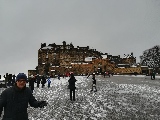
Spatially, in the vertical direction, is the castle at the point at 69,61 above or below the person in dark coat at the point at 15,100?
above

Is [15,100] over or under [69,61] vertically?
under

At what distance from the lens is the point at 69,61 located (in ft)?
372

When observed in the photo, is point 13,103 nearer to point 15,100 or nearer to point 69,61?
point 15,100

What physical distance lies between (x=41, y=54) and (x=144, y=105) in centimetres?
9930

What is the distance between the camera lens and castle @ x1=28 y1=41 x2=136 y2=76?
95438 mm

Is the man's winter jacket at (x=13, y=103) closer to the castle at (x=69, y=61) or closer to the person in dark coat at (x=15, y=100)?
the person in dark coat at (x=15, y=100)

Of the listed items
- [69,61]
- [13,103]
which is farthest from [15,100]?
[69,61]

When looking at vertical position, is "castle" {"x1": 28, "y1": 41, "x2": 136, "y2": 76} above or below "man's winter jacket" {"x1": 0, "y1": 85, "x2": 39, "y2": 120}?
above

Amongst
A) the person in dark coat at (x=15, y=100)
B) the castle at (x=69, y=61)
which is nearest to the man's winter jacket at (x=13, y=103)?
the person in dark coat at (x=15, y=100)

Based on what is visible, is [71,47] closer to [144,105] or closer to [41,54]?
[41,54]

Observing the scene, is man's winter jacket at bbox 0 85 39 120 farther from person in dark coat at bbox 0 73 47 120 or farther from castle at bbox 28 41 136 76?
castle at bbox 28 41 136 76

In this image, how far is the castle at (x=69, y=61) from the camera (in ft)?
313

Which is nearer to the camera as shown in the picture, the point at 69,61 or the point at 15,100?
the point at 15,100

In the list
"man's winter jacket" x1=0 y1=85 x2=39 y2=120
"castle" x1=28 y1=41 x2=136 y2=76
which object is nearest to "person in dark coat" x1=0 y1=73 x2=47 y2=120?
"man's winter jacket" x1=0 y1=85 x2=39 y2=120
